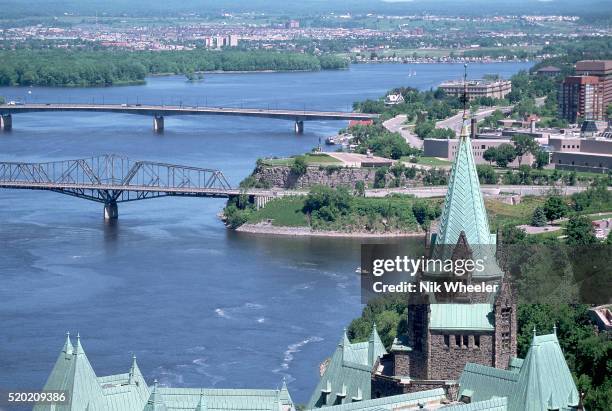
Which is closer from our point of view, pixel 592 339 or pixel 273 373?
pixel 592 339

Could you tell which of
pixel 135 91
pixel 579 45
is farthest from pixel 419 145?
pixel 579 45

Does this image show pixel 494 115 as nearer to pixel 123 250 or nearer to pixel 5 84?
pixel 123 250

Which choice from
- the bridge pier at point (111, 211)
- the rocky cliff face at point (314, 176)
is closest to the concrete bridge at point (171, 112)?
the rocky cliff face at point (314, 176)

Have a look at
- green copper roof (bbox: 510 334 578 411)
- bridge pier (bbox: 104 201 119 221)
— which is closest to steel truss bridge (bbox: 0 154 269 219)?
bridge pier (bbox: 104 201 119 221)

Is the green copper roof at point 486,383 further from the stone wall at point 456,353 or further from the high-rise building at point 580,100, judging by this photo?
the high-rise building at point 580,100

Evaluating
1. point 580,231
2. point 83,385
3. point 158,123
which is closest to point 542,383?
point 83,385
